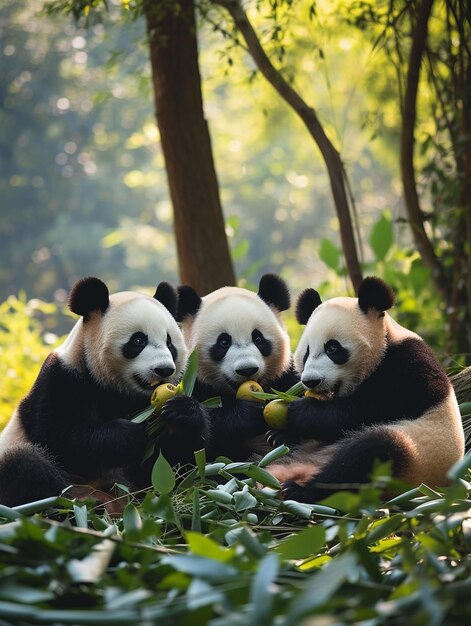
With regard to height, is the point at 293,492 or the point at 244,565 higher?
the point at 244,565

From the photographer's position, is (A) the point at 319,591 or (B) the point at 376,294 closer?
(A) the point at 319,591

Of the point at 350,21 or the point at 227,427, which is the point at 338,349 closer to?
the point at 227,427

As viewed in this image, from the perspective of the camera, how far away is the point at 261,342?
354 cm

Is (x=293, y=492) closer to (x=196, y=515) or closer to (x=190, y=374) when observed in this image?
(x=196, y=515)

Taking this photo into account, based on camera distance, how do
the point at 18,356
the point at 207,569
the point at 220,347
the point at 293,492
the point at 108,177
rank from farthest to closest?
the point at 108,177, the point at 18,356, the point at 220,347, the point at 293,492, the point at 207,569

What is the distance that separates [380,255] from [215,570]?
4916 millimetres

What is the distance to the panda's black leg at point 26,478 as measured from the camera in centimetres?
298

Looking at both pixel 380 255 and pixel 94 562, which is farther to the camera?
pixel 380 255

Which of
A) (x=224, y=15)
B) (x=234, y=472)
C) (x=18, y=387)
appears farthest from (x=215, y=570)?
(x=18, y=387)

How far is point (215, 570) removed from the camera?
5.88 feet

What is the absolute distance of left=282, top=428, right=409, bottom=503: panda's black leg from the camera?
2.87 m

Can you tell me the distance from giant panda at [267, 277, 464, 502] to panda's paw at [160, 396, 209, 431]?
33 cm

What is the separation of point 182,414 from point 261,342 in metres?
0.55

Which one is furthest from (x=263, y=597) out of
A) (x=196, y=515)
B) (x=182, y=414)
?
(x=182, y=414)
